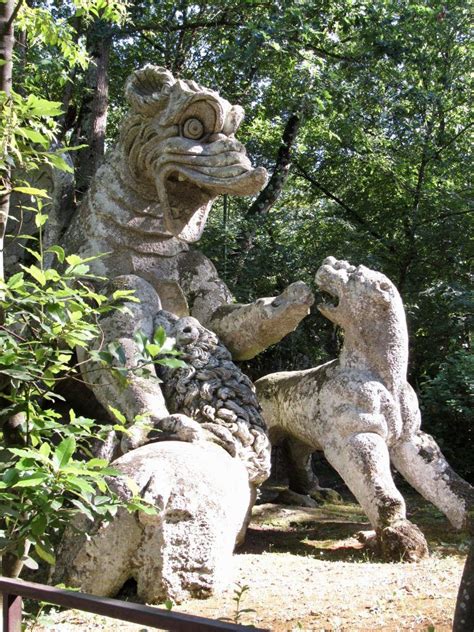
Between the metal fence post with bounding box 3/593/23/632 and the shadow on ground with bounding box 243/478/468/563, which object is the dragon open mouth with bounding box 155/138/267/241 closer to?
the shadow on ground with bounding box 243/478/468/563

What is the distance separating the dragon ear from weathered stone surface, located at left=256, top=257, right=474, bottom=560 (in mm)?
1422

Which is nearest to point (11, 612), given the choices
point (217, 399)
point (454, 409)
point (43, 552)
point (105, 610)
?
point (43, 552)

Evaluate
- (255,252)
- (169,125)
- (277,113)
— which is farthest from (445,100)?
(169,125)

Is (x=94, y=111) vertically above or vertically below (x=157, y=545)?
above

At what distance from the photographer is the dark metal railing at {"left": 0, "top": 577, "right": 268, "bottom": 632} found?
4.86ft

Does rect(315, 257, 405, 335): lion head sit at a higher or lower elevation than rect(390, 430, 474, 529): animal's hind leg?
higher

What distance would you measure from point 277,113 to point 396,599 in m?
8.58

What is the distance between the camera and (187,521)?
10.5ft

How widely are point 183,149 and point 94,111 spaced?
291cm

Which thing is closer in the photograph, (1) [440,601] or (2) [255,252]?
(1) [440,601]

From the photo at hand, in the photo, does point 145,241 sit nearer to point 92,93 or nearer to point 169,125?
point 169,125

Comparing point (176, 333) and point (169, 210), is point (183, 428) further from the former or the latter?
point (169, 210)

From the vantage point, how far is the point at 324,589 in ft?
11.0

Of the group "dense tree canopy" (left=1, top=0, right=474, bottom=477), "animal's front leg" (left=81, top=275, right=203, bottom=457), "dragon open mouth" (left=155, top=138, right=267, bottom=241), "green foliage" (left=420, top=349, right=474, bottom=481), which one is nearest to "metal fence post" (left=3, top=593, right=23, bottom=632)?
"animal's front leg" (left=81, top=275, right=203, bottom=457)
